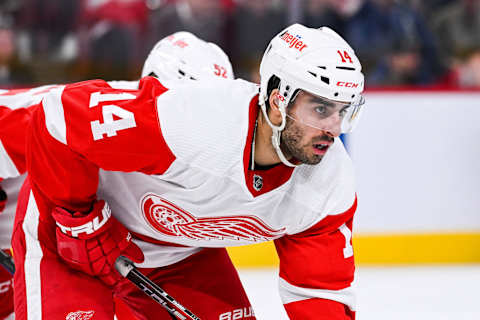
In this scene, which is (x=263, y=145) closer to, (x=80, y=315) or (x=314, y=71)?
(x=314, y=71)

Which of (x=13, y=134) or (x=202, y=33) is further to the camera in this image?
(x=202, y=33)

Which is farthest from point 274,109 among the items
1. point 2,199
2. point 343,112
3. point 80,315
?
point 2,199

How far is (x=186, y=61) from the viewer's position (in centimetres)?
285

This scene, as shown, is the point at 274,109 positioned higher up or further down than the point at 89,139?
higher up

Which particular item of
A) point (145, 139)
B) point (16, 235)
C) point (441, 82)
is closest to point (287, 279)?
point (145, 139)

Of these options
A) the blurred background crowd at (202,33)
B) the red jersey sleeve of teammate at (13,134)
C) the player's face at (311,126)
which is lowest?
the blurred background crowd at (202,33)

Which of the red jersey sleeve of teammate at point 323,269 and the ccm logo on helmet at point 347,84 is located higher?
the ccm logo on helmet at point 347,84

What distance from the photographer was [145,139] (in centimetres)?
205

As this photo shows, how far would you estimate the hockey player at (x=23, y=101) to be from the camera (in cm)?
244

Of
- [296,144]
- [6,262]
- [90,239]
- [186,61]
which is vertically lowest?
[6,262]

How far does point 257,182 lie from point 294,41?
364mm

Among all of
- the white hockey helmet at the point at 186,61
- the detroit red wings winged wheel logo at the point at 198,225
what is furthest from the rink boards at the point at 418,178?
the detroit red wings winged wheel logo at the point at 198,225

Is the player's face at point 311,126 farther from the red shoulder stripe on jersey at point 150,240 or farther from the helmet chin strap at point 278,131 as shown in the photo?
the red shoulder stripe on jersey at point 150,240

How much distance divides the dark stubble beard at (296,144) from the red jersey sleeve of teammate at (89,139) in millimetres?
287
